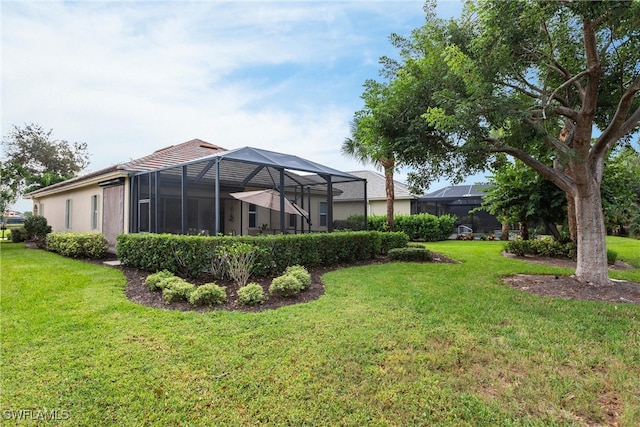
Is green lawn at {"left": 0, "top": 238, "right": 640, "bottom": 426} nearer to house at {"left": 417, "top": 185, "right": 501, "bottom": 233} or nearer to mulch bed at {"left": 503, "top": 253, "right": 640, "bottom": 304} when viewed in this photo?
mulch bed at {"left": 503, "top": 253, "right": 640, "bottom": 304}

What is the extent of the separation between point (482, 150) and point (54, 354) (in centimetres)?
750

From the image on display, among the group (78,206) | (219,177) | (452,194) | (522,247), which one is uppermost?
(452,194)

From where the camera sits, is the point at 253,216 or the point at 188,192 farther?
the point at 253,216

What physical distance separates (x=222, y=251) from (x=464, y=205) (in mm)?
21764

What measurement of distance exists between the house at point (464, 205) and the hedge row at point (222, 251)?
48.9 feet

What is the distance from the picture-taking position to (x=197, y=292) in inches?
217

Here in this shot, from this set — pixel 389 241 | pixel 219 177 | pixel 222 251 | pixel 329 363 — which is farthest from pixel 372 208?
pixel 329 363

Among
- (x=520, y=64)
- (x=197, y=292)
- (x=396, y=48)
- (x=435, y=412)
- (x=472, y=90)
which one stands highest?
(x=396, y=48)

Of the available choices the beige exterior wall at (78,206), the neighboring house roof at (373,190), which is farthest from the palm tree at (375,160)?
the beige exterior wall at (78,206)

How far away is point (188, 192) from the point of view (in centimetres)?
1279

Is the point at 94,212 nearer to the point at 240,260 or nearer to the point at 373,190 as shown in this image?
the point at 240,260

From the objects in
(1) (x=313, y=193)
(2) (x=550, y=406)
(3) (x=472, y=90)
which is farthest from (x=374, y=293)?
(1) (x=313, y=193)

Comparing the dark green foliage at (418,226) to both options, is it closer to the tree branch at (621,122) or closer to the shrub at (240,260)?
the tree branch at (621,122)

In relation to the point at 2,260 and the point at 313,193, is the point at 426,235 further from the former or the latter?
the point at 2,260
